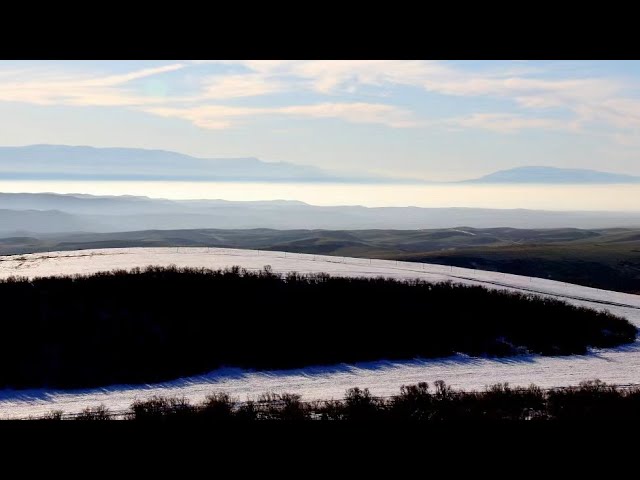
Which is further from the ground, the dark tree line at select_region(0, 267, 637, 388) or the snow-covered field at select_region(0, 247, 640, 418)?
the dark tree line at select_region(0, 267, 637, 388)

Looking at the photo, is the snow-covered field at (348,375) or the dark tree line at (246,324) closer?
the snow-covered field at (348,375)

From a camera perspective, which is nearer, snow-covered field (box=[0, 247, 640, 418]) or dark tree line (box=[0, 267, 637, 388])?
snow-covered field (box=[0, 247, 640, 418])

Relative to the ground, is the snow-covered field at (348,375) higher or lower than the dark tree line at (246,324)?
lower

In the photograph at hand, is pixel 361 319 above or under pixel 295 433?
under

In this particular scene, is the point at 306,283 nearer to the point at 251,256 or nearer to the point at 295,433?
the point at 251,256

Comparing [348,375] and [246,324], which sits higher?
[246,324]

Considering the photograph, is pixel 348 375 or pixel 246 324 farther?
pixel 246 324

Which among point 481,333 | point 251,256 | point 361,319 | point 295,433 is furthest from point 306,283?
point 295,433
